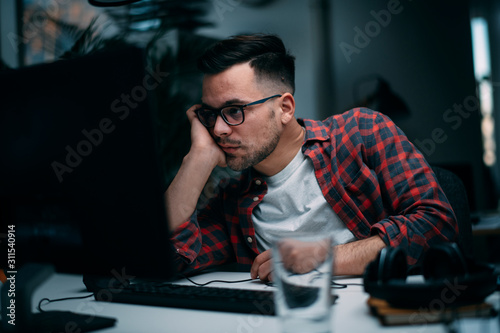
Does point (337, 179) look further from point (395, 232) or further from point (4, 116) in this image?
point (4, 116)

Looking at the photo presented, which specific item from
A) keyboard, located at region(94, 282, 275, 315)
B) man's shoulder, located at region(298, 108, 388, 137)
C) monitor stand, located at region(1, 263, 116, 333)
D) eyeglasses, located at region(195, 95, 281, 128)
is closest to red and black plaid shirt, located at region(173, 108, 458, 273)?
man's shoulder, located at region(298, 108, 388, 137)

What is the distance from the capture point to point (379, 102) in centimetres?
356

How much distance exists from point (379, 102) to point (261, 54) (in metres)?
2.17

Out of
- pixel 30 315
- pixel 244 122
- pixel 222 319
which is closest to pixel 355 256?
pixel 222 319

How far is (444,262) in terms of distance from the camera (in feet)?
2.42

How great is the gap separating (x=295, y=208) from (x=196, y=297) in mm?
737

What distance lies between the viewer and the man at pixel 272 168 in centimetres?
138

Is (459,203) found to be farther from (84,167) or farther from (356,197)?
(84,167)

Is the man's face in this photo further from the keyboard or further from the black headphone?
the black headphone

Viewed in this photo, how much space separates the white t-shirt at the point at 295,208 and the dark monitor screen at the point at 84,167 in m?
0.87

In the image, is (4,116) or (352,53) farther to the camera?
(352,53)

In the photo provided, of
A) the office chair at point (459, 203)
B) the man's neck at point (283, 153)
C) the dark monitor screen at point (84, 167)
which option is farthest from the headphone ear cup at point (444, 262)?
the man's neck at point (283, 153)

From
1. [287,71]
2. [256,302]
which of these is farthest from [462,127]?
[256,302]

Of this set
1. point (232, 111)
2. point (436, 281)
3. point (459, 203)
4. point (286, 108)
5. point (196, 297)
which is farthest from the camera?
point (286, 108)
